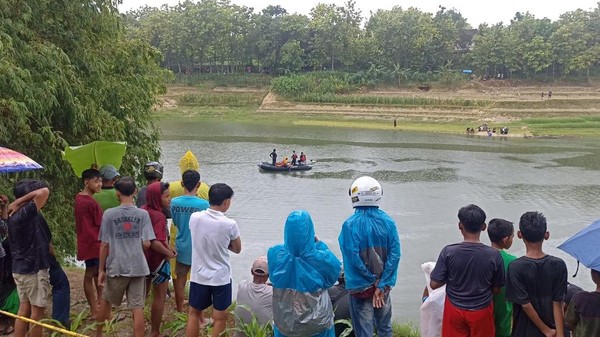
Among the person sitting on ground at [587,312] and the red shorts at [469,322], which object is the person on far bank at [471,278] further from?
the person sitting on ground at [587,312]

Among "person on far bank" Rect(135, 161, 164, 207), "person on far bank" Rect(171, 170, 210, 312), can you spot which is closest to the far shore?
"person on far bank" Rect(135, 161, 164, 207)

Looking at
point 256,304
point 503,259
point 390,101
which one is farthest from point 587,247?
point 390,101

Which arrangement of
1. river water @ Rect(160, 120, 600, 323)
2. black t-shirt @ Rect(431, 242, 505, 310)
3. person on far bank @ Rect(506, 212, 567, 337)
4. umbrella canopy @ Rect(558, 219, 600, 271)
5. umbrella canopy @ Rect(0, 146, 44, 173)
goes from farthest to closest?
river water @ Rect(160, 120, 600, 323) → umbrella canopy @ Rect(0, 146, 44, 173) → black t-shirt @ Rect(431, 242, 505, 310) → person on far bank @ Rect(506, 212, 567, 337) → umbrella canopy @ Rect(558, 219, 600, 271)

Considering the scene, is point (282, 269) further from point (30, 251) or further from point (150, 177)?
point (150, 177)

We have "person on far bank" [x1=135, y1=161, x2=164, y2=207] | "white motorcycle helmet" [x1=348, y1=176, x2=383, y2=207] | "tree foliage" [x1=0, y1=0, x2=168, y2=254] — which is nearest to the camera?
"white motorcycle helmet" [x1=348, y1=176, x2=383, y2=207]

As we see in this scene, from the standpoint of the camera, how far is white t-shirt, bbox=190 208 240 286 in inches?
180

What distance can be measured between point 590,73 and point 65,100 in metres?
70.9

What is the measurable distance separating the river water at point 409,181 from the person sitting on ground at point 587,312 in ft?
19.9

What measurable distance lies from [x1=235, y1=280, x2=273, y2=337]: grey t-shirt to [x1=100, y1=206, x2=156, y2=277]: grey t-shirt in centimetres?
88

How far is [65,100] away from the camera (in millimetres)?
8047

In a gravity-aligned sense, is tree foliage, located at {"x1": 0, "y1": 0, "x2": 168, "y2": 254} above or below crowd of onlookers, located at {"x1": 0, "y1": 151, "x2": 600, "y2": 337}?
above

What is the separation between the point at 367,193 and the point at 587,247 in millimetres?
1612

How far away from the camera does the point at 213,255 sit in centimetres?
465

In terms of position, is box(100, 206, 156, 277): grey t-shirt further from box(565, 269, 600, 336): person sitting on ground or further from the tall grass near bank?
the tall grass near bank
